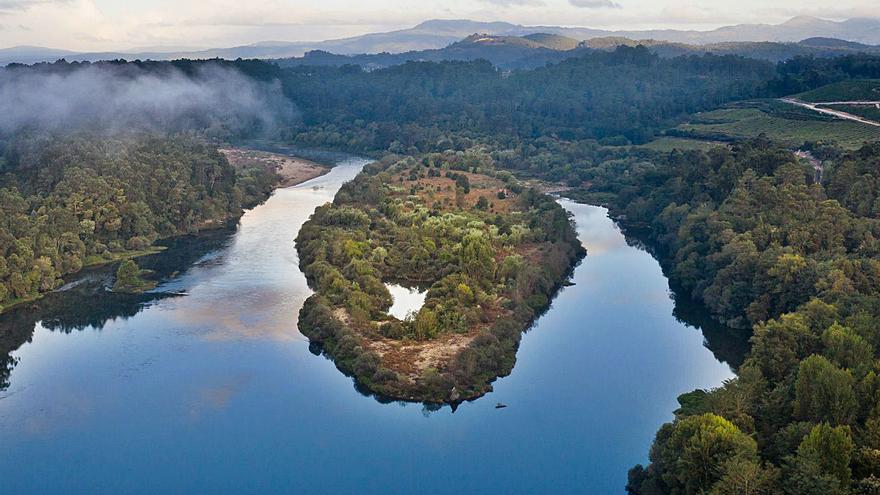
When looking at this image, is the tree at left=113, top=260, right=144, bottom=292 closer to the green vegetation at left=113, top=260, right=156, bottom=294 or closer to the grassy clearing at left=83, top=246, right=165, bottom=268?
the green vegetation at left=113, top=260, right=156, bottom=294

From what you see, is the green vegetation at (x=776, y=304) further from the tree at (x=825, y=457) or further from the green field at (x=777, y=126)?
the green field at (x=777, y=126)

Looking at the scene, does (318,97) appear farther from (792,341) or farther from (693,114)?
(792,341)

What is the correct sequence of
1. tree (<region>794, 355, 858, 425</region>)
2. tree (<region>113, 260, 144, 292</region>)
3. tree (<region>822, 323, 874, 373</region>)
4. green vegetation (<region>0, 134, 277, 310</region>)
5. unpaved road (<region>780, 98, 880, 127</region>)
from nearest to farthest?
tree (<region>794, 355, 858, 425</region>) → tree (<region>822, 323, 874, 373</region>) → tree (<region>113, 260, 144, 292</region>) → green vegetation (<region>0, 134, 277, 310</region>) → unpaved road (<region>780, 98, 880, 127</region>)

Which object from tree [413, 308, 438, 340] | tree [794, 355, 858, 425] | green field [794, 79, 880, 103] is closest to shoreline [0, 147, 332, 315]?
tree [413, 308, 438, 340]

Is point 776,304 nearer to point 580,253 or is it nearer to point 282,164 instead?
point 580,253

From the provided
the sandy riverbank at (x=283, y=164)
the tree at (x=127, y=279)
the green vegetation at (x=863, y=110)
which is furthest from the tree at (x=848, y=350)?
the sandy riverbank at (x=283, y=164)

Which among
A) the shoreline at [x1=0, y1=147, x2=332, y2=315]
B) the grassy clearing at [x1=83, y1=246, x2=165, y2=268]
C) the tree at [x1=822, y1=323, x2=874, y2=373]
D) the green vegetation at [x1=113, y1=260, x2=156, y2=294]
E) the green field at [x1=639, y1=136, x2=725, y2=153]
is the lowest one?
the shoreline at [x1=0, y1=147, x2=332, y2=315]

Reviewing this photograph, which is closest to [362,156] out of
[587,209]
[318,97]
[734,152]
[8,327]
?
[318,97]
